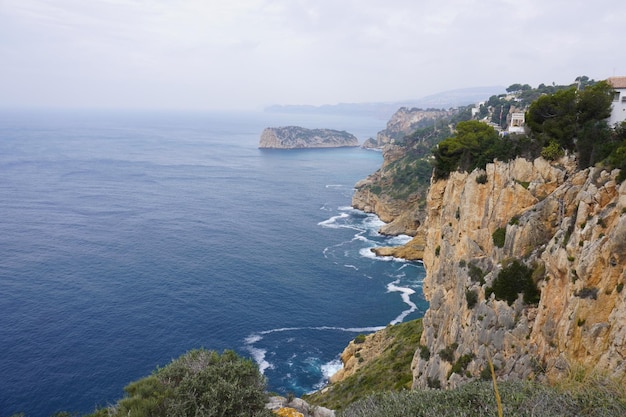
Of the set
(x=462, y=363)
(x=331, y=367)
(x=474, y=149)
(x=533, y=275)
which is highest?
(x=474, y=149)

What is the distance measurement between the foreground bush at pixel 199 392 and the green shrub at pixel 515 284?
1493cm

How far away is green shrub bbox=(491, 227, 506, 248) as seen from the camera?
28.1 m

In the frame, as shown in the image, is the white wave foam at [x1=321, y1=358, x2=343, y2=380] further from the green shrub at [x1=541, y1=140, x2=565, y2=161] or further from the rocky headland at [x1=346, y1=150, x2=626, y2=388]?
the green shrub at [x1=541, y1=140, x2=565, y2=161]

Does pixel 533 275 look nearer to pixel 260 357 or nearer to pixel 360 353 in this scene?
pixel 360 353

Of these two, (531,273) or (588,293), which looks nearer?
(588,293)

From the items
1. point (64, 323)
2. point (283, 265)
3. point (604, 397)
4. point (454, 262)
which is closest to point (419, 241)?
point (283, 265)

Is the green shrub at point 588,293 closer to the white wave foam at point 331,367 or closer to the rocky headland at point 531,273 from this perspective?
the rocky headland at point 531,273

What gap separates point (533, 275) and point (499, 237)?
4495mm

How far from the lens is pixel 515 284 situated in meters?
24.7

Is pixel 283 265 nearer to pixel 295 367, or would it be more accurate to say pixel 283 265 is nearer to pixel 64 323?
pixel 295 367

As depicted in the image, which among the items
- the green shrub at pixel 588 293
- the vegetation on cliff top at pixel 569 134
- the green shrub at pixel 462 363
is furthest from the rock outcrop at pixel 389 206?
the green shrub at pixel 588 293

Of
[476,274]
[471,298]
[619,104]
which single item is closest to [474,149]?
[619,104]

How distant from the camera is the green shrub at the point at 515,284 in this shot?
2377 cm

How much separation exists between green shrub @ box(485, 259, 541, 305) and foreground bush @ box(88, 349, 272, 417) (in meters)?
14.9
